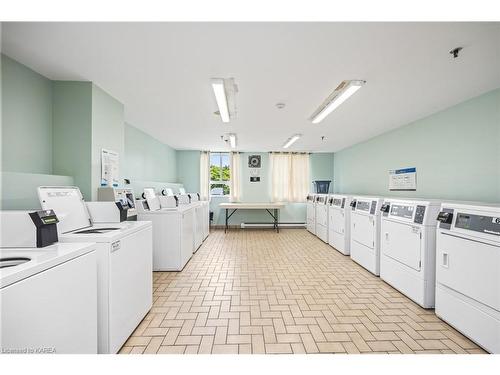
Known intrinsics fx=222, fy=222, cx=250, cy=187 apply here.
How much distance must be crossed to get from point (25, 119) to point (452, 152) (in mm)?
5119

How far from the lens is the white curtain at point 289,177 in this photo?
7246 millimetres

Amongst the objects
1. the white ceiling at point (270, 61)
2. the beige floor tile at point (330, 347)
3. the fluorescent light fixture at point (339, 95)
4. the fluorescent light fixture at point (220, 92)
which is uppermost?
the white ceiling at point (270, 61)

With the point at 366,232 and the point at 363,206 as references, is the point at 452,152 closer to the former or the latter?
the point at 363,206

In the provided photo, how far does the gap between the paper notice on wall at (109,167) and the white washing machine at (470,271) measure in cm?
372

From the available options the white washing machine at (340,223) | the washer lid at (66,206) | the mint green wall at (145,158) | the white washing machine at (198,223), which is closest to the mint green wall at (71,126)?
the washer lid at (66,206)

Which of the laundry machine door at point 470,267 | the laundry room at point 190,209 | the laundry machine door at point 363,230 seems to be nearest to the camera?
the laundry room at point 190,209

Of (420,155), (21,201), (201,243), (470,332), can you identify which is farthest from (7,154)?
(420,155)

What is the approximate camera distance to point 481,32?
164 cm

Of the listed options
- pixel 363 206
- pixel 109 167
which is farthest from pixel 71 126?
pixel 363 206

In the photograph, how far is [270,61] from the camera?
79.9 inches

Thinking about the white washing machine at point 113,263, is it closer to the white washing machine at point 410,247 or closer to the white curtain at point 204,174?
the white washing machine at point 410,247

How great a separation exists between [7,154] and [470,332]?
4.28 m

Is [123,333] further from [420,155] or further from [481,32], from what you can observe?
[420,155]

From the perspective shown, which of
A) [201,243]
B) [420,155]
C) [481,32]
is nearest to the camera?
[481,32]
